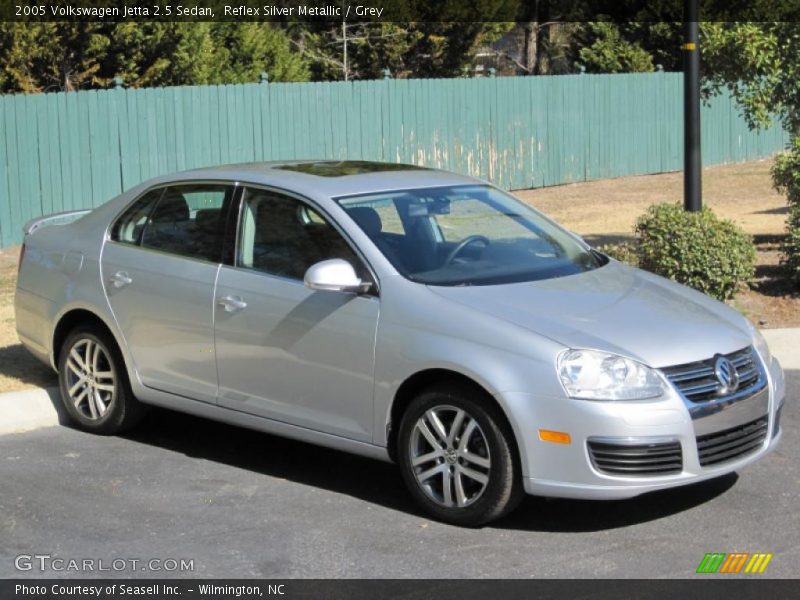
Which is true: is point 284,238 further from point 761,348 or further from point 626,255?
point 626,255

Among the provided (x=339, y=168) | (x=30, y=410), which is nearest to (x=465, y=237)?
(x=339, y=168)

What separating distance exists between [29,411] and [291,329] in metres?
2.39

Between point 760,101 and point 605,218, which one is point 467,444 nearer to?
point 760,101

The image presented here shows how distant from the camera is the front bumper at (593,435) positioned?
216 inches

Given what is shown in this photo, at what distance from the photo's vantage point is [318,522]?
606cm

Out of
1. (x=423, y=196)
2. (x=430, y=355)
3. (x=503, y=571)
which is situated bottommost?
(x=503, y=571)

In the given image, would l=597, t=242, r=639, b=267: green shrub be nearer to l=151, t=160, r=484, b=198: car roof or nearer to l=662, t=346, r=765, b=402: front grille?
l=151, t=160, r=484, b=198: car roof

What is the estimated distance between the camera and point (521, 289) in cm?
621

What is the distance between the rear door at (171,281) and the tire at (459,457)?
4.64ft

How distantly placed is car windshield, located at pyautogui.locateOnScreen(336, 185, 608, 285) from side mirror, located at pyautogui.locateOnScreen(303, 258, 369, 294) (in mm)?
247

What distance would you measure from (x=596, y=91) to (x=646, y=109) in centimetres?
174

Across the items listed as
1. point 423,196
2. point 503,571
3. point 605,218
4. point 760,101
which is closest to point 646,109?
point 605,218

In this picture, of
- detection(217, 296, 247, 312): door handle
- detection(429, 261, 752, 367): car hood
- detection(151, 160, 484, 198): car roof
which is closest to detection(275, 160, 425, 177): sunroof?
detection(151, 160, 484, 198): car roof

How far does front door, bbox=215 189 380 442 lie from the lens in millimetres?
6211
